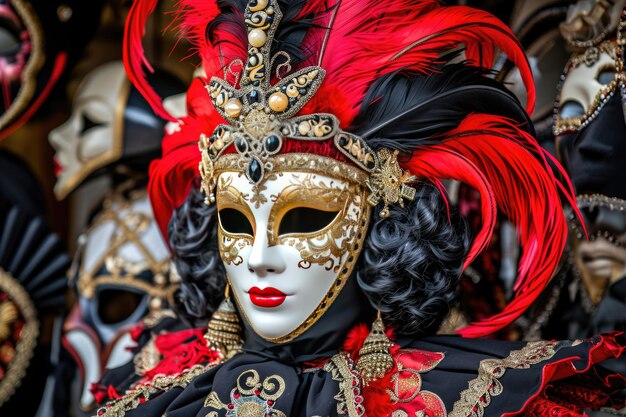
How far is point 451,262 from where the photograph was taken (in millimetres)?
1550

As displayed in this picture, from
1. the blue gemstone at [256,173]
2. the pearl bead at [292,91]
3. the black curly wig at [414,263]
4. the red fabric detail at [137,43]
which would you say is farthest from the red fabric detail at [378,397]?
the red fabric detail at [137,43]

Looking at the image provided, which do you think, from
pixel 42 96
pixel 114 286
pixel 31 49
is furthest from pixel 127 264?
pixel 31 49

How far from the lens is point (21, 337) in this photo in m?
2.37

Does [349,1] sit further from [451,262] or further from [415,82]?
[451,262]

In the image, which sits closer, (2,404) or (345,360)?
(345,360)

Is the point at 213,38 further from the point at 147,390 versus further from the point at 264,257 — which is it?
the point at 147,390

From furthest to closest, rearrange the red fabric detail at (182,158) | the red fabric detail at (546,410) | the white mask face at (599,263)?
the white mask face at (599,263) < the red fabric detail at (182,158) < the red fabric detail at (546,410)

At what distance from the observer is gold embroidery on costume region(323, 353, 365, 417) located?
1.42 meters

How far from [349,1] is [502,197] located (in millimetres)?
476

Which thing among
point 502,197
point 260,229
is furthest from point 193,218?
point 502,197

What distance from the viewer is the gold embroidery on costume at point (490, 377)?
1.38 m

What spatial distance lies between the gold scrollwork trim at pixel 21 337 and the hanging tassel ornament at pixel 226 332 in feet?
3.08

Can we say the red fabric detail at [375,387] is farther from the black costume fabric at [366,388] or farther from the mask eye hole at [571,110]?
the mask eye hole at [571,110]

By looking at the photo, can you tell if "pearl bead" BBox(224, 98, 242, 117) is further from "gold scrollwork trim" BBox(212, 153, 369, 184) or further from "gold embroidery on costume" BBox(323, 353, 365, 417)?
"gold embroidery on costume" BBox(323, 353, 365, 417)
